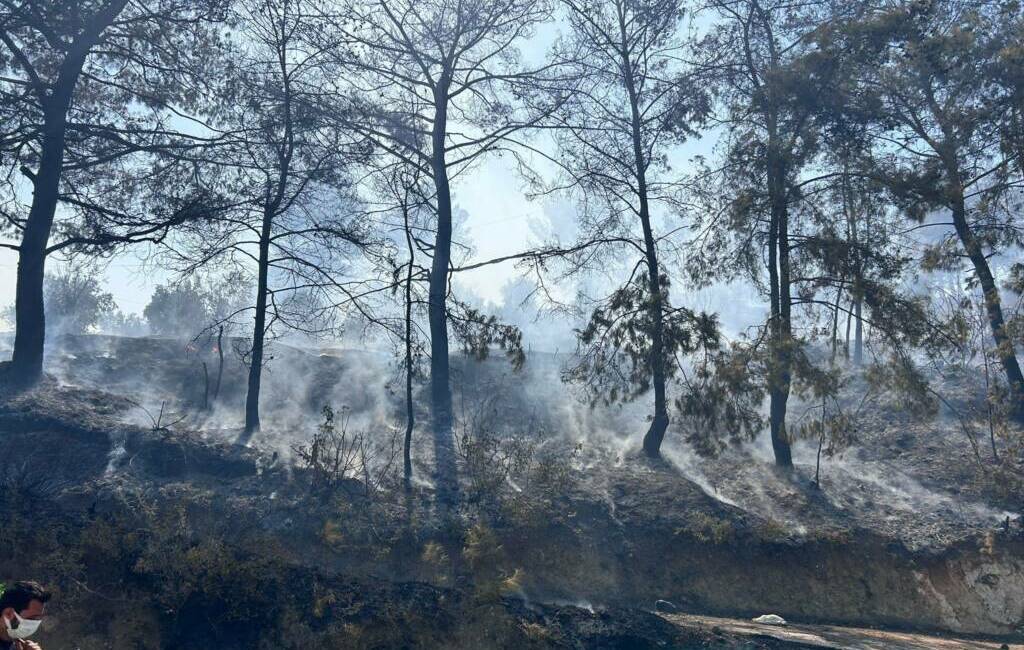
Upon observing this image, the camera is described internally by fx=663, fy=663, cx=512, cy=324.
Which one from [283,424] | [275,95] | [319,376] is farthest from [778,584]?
[275,95]

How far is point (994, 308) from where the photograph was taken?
567 inches

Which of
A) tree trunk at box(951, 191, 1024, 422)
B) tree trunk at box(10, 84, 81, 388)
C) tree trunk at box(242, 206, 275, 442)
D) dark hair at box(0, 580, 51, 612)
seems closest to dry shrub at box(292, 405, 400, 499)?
tree trunk at box(242, 206, 275, 442)

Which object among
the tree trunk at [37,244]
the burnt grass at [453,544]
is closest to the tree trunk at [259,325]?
the burnt grass at [453,544]

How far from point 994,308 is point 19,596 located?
674 inches

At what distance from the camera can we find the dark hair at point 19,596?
397 cm

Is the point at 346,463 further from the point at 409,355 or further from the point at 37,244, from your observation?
the point at 37,244

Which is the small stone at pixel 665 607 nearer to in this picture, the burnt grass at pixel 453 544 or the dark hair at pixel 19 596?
the burnt grass at pixel 453 544

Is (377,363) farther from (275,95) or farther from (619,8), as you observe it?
(619,8)

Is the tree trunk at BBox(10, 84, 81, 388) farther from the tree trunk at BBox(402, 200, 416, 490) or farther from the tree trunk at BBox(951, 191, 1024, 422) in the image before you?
the tree trunk at BBox(951, 191, 1024, 422)

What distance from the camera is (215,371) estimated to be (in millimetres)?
17109

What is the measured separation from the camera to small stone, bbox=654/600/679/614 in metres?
10.2

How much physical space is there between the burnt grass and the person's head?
422 cm

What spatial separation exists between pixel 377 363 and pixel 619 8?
A: 11348 mm

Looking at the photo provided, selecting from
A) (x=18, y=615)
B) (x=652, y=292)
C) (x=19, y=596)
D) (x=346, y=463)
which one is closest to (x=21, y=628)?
(x=18, y=615)
